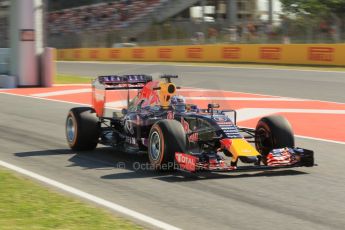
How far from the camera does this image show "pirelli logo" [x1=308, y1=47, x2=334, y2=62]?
26.1 metres

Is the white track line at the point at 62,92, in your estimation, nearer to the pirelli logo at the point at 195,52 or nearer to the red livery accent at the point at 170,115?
the red livery accent at the point at 170,115

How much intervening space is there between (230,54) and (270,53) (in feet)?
9.68

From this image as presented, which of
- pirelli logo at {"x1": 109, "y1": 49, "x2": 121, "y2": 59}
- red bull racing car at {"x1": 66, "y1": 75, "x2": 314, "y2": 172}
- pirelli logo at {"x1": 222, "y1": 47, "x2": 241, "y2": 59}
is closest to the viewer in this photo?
red bull racing car at {"x1": 66, "y1": 75, "x2": 314, "y2": 172}

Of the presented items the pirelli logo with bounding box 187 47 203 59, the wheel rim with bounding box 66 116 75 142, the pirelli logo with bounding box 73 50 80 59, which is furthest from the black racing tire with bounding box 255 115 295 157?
the pirelli logo with bounding box 73 50 80 59

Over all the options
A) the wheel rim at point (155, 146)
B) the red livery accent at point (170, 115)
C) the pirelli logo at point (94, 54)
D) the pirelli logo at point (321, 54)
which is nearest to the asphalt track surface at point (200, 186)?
the wheel rim at point (155, 146)

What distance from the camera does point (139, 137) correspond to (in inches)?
317

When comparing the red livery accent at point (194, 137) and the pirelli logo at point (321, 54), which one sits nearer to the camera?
the red livery accent at point (194, 137)

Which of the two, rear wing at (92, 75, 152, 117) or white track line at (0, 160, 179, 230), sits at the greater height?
rear wing at (92, 75, 152, 117)

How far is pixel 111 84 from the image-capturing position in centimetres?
921

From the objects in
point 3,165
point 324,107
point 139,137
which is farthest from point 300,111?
point 3,165

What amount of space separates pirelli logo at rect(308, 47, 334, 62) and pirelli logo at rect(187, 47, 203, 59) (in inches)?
318

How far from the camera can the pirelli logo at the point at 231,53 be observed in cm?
3128

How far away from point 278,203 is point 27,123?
727 centimetres

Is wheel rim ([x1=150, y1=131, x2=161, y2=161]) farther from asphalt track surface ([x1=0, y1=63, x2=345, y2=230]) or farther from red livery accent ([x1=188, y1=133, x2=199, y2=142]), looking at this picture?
red livery accent ([x1=188, y1=133, x2=199, y2=142])
